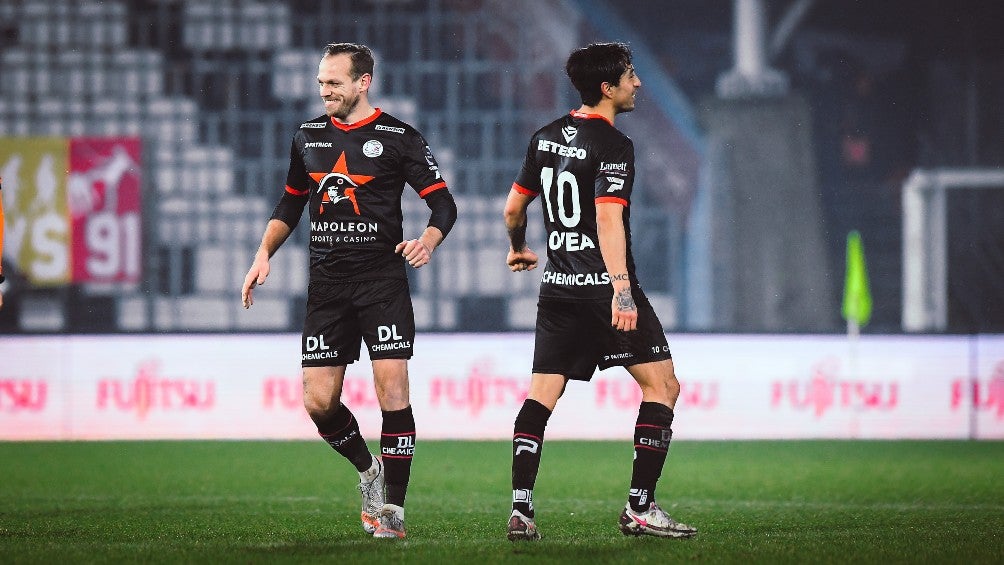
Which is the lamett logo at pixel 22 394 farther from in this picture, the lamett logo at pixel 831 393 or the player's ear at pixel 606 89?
the player's ear at pixel 606 89

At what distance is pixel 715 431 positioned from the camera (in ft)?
34.9

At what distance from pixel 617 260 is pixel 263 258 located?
1.29 metres

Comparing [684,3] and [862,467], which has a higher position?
[684,3]

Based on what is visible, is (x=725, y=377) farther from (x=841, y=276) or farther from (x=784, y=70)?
(x=784, y=70)

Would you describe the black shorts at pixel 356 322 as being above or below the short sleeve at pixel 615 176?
below

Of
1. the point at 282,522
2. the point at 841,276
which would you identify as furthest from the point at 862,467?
the point at 841,276

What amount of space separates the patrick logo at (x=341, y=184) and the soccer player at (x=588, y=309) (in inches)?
23.8

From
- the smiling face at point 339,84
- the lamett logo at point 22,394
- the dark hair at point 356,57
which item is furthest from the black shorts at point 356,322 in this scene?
the lamett logo at point 22,394

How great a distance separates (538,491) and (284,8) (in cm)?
751

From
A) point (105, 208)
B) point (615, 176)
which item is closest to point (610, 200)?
point (615, 176)

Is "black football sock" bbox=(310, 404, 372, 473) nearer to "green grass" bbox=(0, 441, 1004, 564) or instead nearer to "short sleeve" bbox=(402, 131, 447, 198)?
"green grass" bbox=(0, 441, 1004, 564)

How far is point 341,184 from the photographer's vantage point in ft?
16.5

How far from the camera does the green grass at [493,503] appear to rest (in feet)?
15.1

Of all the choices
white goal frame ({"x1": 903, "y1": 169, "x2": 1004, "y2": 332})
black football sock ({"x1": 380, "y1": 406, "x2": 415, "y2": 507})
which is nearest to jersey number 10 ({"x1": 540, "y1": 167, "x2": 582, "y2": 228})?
black football sock ({"x1": 380, "y1": 406, "x2": 415, "y2": 507})
